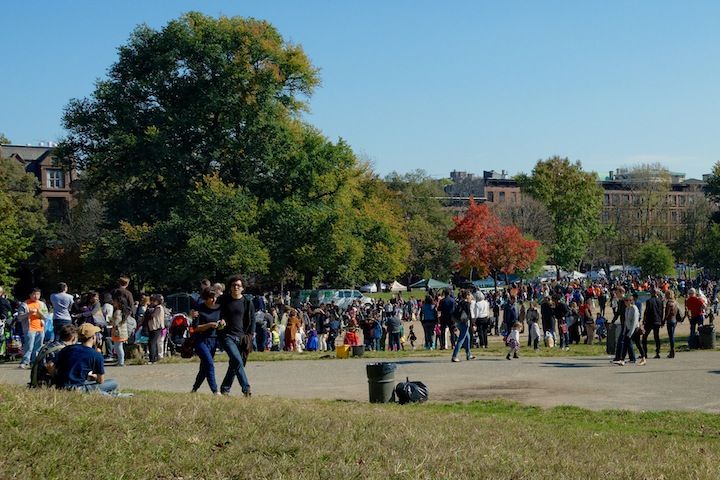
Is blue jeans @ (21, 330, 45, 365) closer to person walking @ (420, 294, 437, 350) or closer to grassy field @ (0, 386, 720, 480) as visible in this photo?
grassy field @ (0, 386, 720, 480)

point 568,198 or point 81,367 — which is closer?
point 81,367

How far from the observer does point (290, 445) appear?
826 cm

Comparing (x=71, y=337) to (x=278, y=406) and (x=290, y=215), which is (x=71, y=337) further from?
(x=290, y=215)

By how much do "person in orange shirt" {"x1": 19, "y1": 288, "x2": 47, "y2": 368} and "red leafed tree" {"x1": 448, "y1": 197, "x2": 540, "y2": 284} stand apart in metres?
58.3

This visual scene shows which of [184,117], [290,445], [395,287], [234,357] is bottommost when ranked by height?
[290,445]

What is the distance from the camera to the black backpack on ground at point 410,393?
13.7 metres

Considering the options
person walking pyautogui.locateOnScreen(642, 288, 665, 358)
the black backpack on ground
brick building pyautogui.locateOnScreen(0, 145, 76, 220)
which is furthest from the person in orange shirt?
brick building pyautogui.locateOnScreen(0, 145, 76, 220)

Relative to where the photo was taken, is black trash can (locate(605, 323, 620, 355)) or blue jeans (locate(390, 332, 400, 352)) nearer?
black trash can (locate(605, 323, 620, 355))

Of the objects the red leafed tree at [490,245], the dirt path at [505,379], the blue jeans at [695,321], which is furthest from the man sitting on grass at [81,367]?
the red leafed tree at [490,245]

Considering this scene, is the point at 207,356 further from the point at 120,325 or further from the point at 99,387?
the point at 120,325

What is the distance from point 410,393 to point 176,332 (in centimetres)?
772

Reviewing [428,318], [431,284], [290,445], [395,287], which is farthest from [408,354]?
Result: [395,287]

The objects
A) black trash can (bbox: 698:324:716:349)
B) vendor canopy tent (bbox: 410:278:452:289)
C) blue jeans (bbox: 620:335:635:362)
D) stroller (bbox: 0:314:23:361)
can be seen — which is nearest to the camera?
blue jeans (bbox: 620:335:635:362)

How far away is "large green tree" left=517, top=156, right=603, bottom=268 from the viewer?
3435 inches
